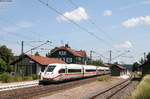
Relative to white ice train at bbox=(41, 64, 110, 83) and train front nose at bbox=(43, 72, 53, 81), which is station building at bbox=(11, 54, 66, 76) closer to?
white ice train at bbox=(41, 64, 110, 83)

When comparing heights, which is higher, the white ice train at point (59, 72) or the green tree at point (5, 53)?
the green tree at point (5, 53)

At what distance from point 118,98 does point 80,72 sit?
2277 centimetres

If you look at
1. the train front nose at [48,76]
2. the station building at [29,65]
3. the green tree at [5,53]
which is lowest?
the train front nose at [48,76]

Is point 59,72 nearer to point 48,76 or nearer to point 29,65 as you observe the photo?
point 48,76

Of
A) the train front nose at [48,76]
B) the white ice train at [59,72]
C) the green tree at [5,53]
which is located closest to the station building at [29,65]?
the white ice train at [59,72]

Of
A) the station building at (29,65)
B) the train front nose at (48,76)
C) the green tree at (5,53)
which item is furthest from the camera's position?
the green tree at (5,53)

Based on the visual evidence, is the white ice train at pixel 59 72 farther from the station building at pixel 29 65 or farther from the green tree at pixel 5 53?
the green tree at pixel 5 53

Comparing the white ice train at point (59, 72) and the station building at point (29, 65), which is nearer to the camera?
the white ice train at point (59, 72)

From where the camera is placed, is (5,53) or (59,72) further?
(5,53)

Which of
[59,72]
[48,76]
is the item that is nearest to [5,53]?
[59,72]

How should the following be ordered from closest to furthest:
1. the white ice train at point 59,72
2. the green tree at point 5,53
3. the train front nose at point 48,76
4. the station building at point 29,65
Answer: the train front nose at point 48,76 → the white ice train at point 59,72 → the station building at point 29,65 → the green tree at point 5,53

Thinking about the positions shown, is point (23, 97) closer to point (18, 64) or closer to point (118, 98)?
point (118, 98)

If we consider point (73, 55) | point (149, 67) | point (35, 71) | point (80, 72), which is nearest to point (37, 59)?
point (35, 71)

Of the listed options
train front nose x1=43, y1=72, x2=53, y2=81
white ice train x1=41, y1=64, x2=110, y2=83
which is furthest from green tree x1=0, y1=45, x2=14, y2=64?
train front nose x1=43, y1=72, x2=53, y2=81
